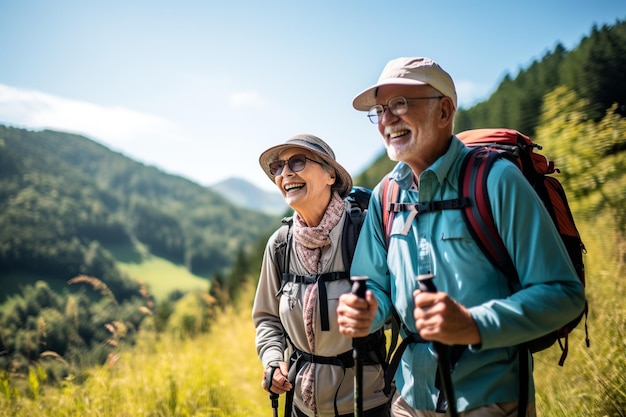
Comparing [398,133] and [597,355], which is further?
[597,355]

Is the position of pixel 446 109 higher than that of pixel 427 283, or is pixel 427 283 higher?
pixel 446 109

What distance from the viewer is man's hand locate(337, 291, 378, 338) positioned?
1441 millimetres

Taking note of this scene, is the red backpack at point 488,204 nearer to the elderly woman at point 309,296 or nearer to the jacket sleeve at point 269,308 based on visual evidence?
the elderly woman at point 309,296

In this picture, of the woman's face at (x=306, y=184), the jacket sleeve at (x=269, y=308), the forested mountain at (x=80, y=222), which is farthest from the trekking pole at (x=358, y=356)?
the forested mountain at (x=80, y=222)

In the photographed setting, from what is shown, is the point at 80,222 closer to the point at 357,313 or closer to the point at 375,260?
the point at 375,260

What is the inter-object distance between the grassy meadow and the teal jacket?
2.22 meters

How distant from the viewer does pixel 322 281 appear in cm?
238

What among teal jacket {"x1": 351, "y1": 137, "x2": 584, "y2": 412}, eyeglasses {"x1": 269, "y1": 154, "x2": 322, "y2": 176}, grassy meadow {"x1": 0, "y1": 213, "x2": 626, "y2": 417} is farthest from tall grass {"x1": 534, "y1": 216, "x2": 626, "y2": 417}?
eyeglasses {"x1": 269, "y1": 154, "x2": 322, "y2": 176}

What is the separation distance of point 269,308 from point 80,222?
436ft

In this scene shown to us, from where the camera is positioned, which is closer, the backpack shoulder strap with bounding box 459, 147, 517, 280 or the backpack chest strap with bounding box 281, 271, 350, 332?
the backpack shoulder strap with bounding box 459, 147, 517, 280

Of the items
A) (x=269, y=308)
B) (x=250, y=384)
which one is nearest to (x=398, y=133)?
(x=269, y=308)

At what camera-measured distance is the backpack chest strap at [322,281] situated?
2297 millimetres

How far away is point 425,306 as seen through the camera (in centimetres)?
124

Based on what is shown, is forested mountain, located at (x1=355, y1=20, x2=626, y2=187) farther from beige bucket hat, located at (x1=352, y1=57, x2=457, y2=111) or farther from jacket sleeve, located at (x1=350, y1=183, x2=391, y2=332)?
jacket sleeve, located at (x1=350, y1=183, x2=391, y2=332)
